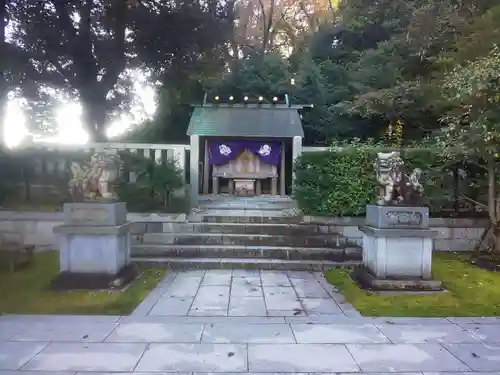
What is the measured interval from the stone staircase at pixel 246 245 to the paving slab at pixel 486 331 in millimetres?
2780

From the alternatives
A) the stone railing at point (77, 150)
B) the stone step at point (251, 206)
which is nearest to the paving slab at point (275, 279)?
the stone step at point (251, 206)

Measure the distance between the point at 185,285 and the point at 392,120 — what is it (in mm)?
8918

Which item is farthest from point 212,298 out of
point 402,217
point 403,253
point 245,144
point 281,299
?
point 245,144

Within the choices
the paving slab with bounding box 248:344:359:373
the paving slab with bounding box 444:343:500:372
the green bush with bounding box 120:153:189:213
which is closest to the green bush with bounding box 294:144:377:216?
the green bush with bounding box 120:153:189:213

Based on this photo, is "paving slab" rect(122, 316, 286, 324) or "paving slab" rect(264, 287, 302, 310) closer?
→ "paving slab" rect(122, 316, 286, 324)

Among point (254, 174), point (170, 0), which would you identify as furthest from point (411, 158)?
point (170, 0)

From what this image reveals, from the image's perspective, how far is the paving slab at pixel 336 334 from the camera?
376cm

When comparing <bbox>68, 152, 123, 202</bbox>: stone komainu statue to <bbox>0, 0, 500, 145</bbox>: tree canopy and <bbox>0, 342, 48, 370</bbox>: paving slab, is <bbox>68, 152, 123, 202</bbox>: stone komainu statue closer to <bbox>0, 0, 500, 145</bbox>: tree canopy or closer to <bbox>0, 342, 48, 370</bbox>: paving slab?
<bbox>0, 342, 48, 370</bbox>: paving slab

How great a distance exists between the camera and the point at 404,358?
11.1 ft

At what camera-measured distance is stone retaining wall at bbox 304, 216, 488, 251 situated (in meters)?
7.96

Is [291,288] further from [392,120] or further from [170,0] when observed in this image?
[170,0]

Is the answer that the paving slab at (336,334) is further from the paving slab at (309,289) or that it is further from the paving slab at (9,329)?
the paving slab at (9,329)

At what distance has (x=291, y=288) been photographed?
571cm

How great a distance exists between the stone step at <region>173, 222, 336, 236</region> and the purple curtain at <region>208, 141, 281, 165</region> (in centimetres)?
574
